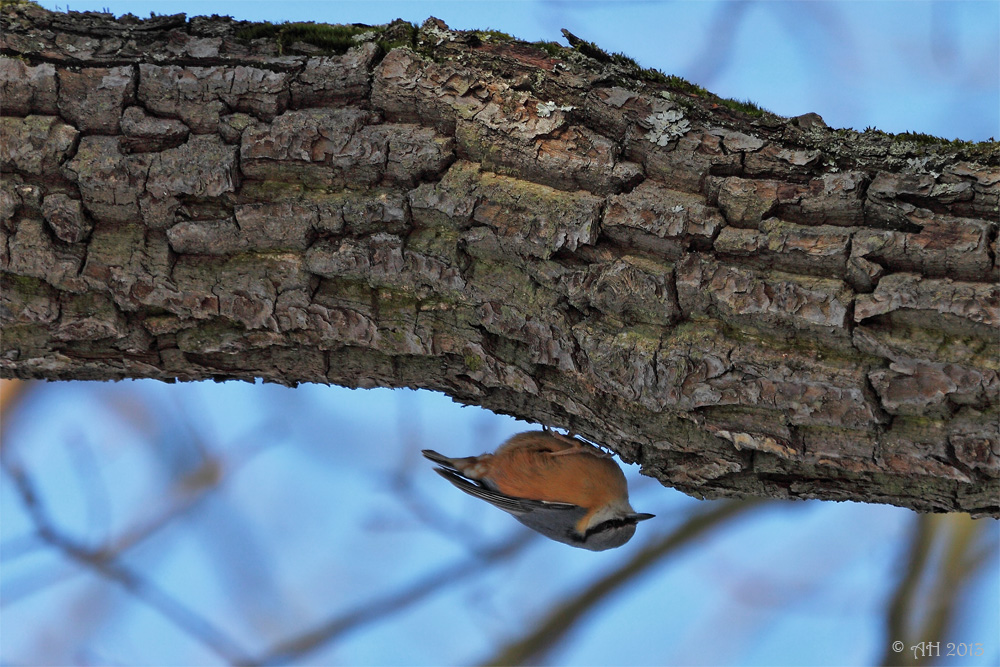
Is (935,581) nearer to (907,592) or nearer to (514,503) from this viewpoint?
(907,592)

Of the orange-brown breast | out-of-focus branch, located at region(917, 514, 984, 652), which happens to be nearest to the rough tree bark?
the orange-brown breast

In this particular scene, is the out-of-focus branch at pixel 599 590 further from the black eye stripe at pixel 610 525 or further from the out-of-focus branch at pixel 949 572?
the black eye stripe at pixel 610 525

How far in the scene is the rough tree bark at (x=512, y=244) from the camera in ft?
5.56

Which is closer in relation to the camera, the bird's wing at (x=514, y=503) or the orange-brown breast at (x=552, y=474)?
the orange-brown breast at (x=552, y=474)

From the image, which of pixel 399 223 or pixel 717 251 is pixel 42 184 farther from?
pixel 717 251

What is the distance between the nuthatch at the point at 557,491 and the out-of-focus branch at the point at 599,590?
102cm

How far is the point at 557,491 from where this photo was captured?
303 centimetres

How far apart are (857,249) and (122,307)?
1.93 m

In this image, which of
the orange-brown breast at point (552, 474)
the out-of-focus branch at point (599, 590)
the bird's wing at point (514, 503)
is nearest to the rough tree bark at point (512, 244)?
the orange-brown breast at point (552, 474)

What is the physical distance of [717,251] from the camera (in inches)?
70.2

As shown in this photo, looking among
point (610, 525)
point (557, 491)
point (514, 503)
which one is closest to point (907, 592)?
point (610, 525)

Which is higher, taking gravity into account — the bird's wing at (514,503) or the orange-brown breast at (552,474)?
the orange-brown breast at (552,474)

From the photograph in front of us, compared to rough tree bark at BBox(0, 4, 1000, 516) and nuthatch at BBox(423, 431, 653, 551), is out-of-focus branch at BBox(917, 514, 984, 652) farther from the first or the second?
rough tree bark at BBox(0, 4, 1000, 516)

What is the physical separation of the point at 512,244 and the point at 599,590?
9.10 ft
